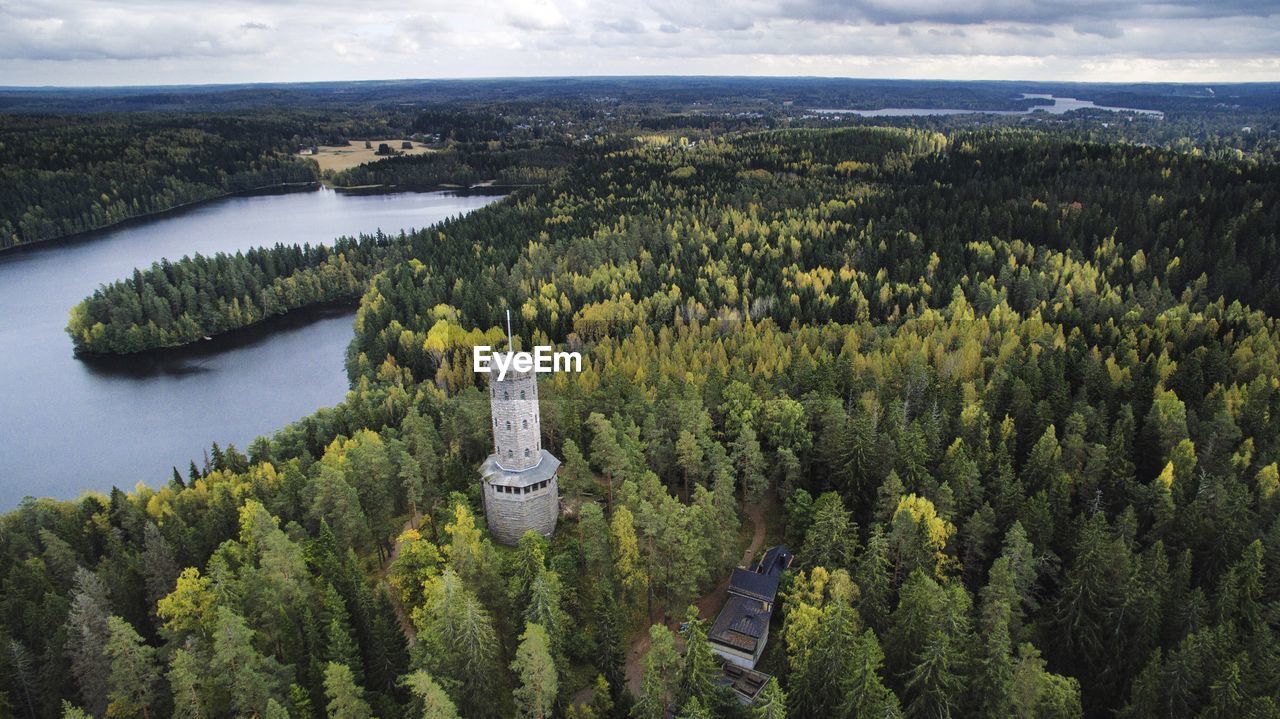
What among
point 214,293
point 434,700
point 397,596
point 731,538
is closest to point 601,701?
point 434,700

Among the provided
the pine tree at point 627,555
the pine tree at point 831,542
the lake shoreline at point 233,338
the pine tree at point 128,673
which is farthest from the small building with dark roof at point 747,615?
the lake shoreline at point 233,338

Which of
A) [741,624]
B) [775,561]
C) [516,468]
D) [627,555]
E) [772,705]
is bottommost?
[741,624]

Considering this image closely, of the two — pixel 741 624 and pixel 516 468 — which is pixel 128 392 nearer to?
pixel 516 468

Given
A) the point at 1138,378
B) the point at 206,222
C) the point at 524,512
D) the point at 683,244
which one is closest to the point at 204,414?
the point at 524,512

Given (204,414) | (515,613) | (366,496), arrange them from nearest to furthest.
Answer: (515,613)
(366,496)
(204,414)

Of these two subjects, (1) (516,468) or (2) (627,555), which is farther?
(1) (516,468)

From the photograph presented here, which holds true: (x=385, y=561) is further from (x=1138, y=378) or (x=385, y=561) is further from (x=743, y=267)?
(x=743, y=267)

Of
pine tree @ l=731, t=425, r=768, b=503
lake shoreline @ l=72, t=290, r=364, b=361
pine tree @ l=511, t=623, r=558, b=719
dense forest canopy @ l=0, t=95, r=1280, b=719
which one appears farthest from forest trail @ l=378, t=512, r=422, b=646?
lake shoreline @ l=72, t=290, r=364, b=361
